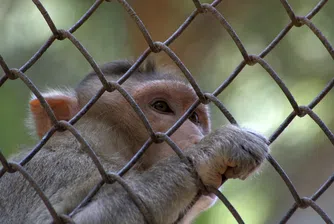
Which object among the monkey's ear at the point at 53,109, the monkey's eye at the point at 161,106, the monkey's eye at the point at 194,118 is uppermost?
the monkey's ear at the point at 53,109

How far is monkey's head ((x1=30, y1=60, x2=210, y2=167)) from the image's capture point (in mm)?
3539

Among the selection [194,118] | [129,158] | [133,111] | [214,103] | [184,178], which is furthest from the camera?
[194,118]

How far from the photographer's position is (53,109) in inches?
152

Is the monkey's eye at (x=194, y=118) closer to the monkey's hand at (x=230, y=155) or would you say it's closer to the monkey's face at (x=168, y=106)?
the monkey's face at (x=168, y=106)

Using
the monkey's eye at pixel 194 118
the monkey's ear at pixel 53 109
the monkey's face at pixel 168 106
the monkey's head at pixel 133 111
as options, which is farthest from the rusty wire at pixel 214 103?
the monkey's eye at pixel 194 118

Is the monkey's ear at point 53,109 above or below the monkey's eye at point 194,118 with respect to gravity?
above

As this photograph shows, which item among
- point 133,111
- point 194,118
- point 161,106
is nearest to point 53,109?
point 133,111

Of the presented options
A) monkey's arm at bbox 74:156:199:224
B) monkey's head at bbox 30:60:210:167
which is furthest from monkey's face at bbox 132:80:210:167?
monkey's arm at bbox 74:156:199:224

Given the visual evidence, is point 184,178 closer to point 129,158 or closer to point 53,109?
point 129,158

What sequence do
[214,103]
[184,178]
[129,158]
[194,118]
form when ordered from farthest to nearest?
[194,118] < [129,158] < [184,178] < [214,103]

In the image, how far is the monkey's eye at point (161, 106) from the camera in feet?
12.6

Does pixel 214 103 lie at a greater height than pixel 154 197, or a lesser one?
greater

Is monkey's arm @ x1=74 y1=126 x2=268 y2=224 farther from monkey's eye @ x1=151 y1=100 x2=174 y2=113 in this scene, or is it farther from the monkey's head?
monkey's eye @ x1=151 y1=100 x2=174 y2=113

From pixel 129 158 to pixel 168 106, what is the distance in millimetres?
516
